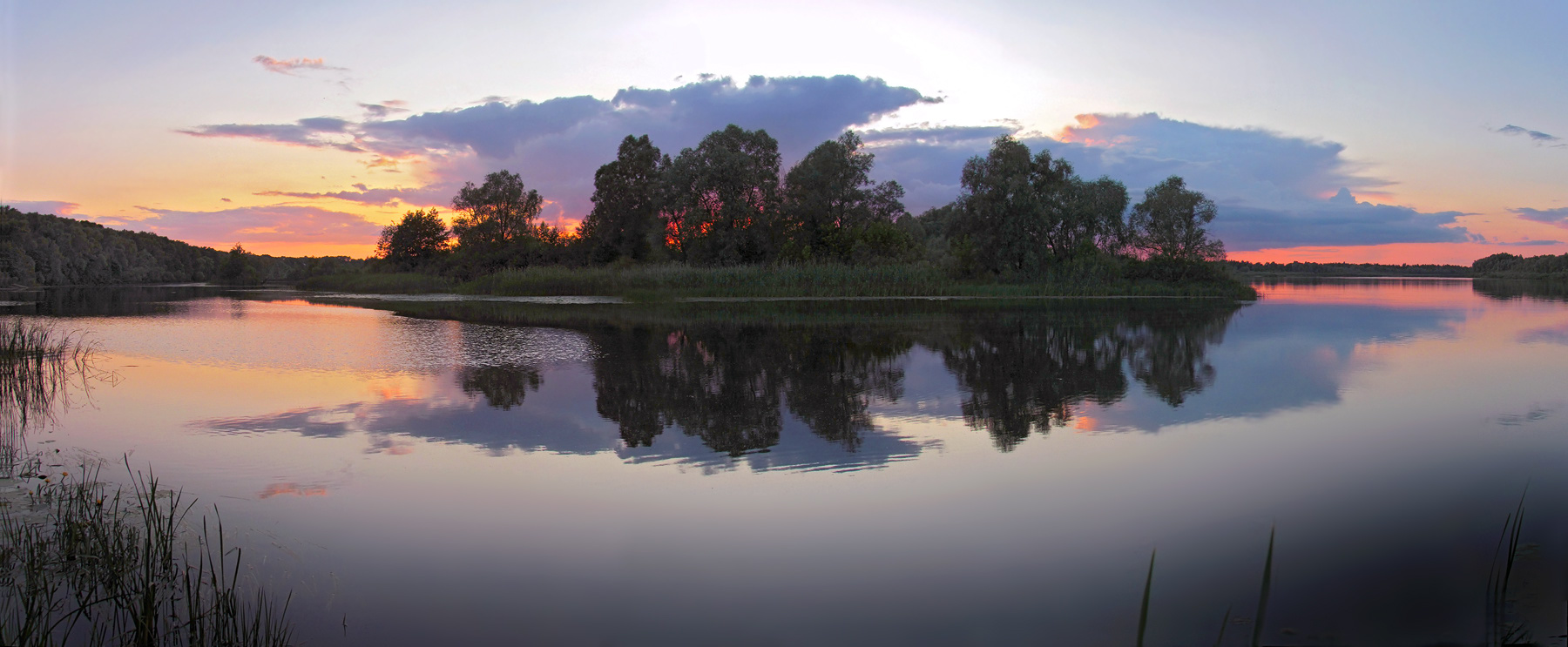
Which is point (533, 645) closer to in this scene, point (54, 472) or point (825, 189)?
point (54, 472)

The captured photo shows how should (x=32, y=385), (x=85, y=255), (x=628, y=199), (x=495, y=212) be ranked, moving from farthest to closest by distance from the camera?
1. (x=85, y=255)
2. (x=495, y=212)
3. (x=628, y=199)
4. (x=32, y=385)

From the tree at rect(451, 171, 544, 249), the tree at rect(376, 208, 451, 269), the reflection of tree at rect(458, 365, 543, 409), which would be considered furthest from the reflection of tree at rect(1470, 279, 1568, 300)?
the tree at rect(376, 208, 451, 269)

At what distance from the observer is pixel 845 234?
52.2 m

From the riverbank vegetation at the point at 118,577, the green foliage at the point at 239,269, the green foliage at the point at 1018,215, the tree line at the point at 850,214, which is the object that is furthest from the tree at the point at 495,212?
the riverbank vegetation at the point at 118,577

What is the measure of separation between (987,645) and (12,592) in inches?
183

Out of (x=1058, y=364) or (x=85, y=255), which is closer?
(x=1058, y=364)

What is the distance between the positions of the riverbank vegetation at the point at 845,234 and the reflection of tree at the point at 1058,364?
62.9 ft

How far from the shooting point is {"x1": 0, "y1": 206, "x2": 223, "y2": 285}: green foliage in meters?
57.8

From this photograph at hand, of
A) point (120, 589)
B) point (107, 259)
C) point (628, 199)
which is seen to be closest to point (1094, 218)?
point (628, 199)

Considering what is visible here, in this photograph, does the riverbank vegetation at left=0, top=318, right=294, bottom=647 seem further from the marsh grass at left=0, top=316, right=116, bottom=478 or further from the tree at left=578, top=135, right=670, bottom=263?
the tree at left=578, top=135, right=670, bottom=263

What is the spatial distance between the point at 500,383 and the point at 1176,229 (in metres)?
49.5

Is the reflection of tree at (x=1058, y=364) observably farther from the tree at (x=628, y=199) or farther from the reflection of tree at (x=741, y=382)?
the tree at (x=628, y=199)

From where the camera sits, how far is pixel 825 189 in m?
53.6

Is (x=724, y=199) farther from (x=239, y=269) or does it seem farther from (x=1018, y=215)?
(x=239, y=269)
